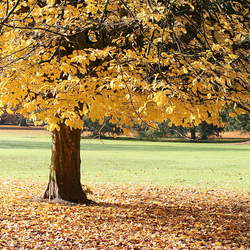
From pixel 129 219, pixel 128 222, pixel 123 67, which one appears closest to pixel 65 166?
pixel 129 219

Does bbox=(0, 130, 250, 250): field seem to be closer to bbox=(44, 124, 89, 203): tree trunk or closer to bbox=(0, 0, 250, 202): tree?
bbox=(44, 124, 89, 203): tree trunk

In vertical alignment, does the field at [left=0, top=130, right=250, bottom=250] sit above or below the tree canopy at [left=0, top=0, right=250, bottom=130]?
below

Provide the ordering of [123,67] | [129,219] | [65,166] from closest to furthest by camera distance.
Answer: [123,67] → [129,219] → [65,166]

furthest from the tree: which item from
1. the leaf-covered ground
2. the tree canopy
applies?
the leaf-covered ground

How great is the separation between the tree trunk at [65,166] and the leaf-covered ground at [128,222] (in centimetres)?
40

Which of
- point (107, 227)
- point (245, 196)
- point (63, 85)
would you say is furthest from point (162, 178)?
point (63, 85)

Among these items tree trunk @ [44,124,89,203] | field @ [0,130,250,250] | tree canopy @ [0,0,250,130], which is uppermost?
tree canopy @ [0,0,250,130]

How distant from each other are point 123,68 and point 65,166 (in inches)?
140

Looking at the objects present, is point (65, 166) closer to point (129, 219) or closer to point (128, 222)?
point (129, 219)

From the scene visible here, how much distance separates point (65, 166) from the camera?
10.4m

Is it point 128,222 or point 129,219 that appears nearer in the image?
point 128,222

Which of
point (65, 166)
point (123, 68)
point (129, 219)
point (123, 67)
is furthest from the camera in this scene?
point (65, 166)

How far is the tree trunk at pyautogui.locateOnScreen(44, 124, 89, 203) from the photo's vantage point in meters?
10.3

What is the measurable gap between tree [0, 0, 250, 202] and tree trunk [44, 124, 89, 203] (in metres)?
0.11
